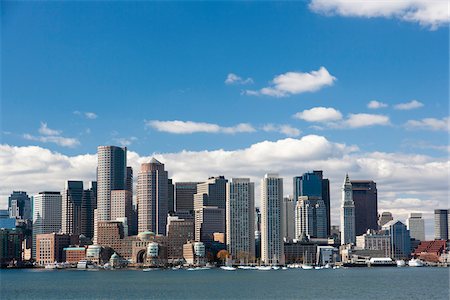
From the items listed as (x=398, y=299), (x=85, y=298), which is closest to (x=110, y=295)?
(x=85, y=298)

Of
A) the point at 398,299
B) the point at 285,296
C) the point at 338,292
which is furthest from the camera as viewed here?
the point at 338,292

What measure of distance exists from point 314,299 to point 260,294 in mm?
13488

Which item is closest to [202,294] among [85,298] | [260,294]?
[260,294]

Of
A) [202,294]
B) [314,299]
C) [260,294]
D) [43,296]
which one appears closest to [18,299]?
[43,296]

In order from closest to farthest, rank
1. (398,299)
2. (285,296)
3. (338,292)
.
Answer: (398,299) → (285,296) → (338,292)

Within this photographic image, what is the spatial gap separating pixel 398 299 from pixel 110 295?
3796cm

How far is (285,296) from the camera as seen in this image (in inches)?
4154

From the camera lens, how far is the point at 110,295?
112000 mm

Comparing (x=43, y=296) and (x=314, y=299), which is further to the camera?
(x=43, y=296)

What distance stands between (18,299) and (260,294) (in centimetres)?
3134

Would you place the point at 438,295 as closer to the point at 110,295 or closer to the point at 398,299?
the point at 398,299

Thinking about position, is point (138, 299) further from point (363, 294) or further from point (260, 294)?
point (363, 294)

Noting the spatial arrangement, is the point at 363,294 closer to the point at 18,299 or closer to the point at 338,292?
the point at 338,292

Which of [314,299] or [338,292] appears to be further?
[338,292]
